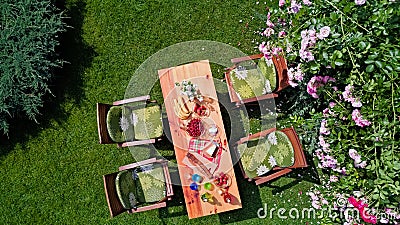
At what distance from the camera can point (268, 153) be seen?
4.66 meters

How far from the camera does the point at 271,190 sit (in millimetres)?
5055

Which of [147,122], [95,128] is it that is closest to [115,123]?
[147,122]

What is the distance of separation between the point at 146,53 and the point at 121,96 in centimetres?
59

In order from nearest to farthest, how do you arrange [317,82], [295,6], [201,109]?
[295,6], [317,82], [201,109]

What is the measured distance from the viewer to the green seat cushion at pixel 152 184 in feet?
15.2

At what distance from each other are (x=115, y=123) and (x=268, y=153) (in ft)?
5.44

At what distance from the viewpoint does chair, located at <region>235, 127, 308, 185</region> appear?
15.0ft

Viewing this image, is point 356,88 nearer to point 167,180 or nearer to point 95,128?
point 167,180

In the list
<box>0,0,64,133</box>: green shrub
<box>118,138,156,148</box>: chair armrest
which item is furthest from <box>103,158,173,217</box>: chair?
<box>0,0,64,133</box>: green shrub

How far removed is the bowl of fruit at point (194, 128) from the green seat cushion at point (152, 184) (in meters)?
0.56

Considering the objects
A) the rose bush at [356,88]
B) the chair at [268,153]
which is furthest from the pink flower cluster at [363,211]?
the chair at [268,153]

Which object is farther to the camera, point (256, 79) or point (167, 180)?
point (256, 79)

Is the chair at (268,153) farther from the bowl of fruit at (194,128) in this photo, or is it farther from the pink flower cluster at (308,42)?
the pink flower cluster at (308,42)

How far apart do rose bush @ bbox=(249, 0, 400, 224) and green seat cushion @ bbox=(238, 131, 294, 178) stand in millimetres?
413
